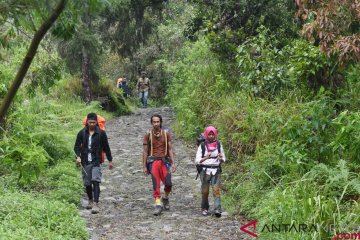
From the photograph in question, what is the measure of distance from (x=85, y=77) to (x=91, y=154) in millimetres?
11566

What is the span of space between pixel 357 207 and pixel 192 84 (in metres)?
10.5

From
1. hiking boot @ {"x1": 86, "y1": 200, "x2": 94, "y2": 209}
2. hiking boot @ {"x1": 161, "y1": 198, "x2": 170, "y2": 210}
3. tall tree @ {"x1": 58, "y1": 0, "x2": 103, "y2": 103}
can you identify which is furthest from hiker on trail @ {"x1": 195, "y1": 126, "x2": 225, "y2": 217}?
tall tree @ {"x1": 58, "y1": 0, "x2": 103, "y2": 103}

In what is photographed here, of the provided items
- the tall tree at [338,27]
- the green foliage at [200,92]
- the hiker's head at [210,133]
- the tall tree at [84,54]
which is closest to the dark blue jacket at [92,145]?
the hiker's head at [210,133]

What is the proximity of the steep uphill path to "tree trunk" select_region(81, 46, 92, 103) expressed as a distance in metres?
5.88

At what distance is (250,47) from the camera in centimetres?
1259

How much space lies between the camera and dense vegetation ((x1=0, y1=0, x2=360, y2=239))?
645cm

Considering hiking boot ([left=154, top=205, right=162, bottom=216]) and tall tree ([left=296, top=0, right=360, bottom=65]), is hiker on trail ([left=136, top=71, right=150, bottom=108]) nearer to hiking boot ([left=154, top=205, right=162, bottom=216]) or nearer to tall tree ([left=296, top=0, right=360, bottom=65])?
Result: hiking boot ([left=154, top=205, right=162, bottom=216])

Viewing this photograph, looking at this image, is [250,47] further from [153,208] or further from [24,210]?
[24,210]

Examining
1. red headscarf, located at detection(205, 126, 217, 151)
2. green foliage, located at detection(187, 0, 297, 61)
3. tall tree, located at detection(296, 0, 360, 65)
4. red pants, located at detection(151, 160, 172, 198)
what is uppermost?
Result: green foliage, located at detection(187, 0, 297, 61)

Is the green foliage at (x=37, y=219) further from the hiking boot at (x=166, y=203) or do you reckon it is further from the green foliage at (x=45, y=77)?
the green foliage at (x=45, y=77)

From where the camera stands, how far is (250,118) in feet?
34.3

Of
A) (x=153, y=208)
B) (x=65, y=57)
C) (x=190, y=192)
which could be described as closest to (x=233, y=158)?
(x=190, y=192)

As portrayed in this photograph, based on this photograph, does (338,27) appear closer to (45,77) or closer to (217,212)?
(217,212)

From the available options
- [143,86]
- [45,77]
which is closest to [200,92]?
[143,86]
